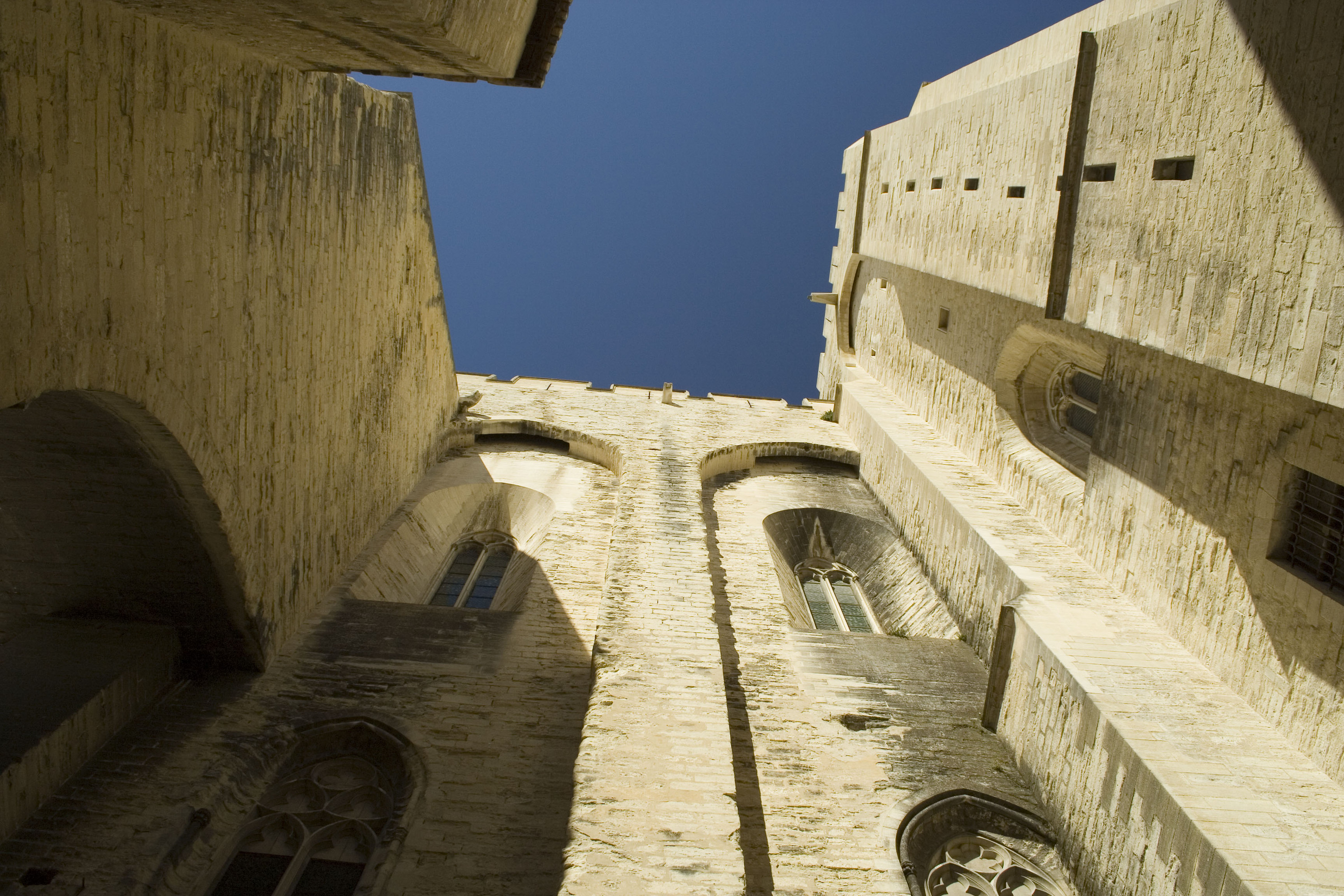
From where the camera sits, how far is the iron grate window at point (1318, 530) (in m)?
5.06

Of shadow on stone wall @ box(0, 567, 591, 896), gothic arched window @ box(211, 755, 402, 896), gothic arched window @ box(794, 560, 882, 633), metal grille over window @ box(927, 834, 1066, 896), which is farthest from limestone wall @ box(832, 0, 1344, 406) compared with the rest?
gothic arched window @ box(211, 755, 402, 896)

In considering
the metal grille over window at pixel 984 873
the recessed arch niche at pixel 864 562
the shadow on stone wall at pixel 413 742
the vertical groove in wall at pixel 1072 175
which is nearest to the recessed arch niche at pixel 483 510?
the shadow on stone wall at pixel 413 742

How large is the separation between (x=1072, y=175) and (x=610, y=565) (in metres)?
4.93

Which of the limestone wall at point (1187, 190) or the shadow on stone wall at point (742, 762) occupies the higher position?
the limestone wall at point (1187, 190)

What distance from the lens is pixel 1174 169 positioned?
6012 millimetres

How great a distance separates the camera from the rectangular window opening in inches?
269

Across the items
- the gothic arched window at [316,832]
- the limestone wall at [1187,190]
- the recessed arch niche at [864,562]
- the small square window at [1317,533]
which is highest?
the limestone wall at [1187,190]

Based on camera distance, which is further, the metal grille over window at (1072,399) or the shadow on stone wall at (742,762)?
the metal grille over window at (1072,399)

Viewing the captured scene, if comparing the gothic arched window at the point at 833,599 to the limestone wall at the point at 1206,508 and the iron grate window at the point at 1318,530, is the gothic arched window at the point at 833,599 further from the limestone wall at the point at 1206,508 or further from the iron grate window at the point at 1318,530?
the iron grate window at the point at 1318,530

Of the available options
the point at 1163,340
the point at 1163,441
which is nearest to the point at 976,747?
the point at 1163,441

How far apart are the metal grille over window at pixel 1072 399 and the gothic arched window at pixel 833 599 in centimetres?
272

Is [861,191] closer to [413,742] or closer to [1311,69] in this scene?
[1311,69]

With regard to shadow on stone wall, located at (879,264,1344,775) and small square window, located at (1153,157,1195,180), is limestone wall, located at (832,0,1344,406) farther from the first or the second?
shadow on stone wall, located at (879,264,1344,775)

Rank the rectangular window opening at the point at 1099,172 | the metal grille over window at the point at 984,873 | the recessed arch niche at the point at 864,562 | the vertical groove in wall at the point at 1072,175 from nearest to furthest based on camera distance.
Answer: the metal grille over window at the point at 984,873 → the rectangular window opening at the point at 1099,172 → the vertical groove in wall at the point at 1072,175 → the recessed arch niche at the point at 864,562
